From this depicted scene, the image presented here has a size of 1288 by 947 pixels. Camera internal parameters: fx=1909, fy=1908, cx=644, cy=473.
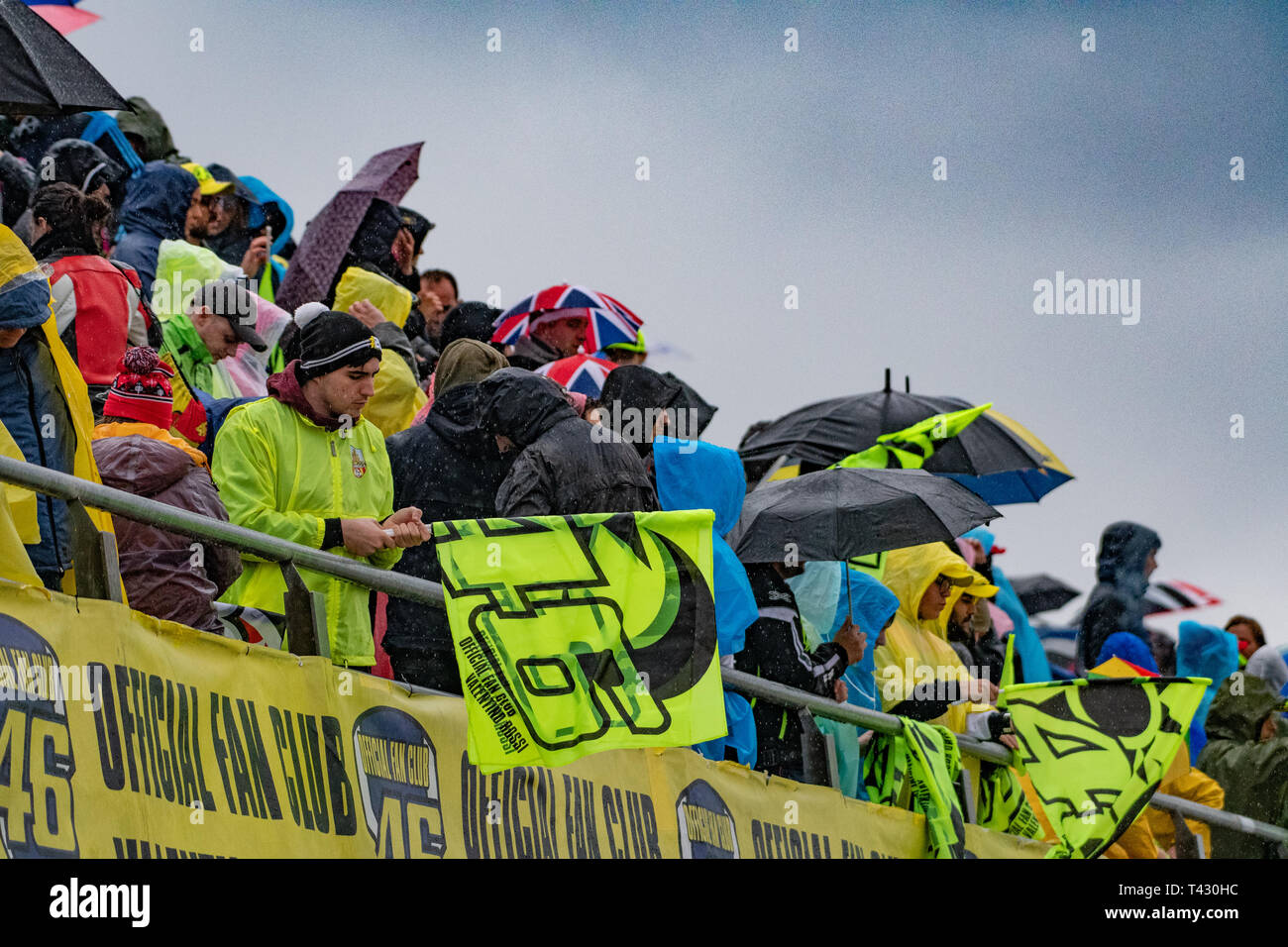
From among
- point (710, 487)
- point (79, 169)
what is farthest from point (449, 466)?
point (79, 169)

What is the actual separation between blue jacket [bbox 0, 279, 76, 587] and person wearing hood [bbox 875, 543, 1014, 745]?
472 cm

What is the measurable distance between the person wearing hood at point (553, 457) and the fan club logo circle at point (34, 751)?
83.0 inches

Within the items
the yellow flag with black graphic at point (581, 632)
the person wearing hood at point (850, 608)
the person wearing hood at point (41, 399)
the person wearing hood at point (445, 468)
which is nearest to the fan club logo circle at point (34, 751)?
the person wearing hood at point (41, 399)

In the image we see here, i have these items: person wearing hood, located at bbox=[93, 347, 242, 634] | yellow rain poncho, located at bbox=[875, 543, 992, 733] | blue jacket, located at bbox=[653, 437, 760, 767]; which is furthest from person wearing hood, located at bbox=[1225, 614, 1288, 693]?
person wearing hood, located at bbox=[93, 347, 242, 634]

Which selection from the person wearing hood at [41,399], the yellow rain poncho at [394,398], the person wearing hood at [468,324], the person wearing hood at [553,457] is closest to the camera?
the person wearing hood at [41,399]

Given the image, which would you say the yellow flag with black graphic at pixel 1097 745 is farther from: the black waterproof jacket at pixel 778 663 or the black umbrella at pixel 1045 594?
the black umbrella at pixel 1045 594

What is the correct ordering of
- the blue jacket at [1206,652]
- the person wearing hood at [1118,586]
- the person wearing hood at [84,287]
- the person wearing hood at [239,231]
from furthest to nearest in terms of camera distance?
the blue jacket at [1206,652], the person wearing hood at [1118,586], the person wearing hood at [239,231], the person wearing hood at [84,287]

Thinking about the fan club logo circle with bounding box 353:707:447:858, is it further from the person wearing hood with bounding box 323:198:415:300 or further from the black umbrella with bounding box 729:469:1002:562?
the person wearing hood with bounding box 323:198:415:300

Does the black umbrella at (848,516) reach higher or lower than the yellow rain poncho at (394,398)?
lower

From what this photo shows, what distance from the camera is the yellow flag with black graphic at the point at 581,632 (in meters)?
5.66

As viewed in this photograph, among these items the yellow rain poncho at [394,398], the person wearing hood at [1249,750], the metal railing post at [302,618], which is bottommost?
the person wearing hood at [1249,750]

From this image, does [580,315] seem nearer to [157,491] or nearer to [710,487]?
[710,487]

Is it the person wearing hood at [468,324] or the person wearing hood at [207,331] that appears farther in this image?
the person wearing hood at [468,324]
